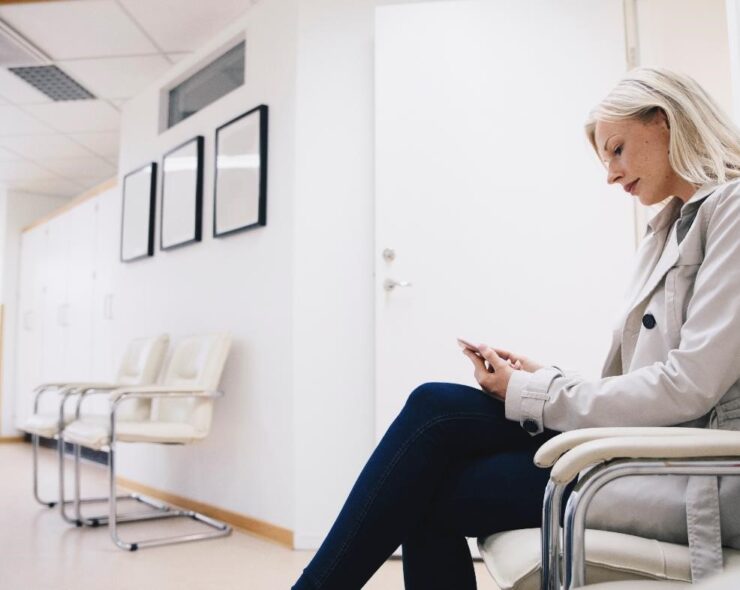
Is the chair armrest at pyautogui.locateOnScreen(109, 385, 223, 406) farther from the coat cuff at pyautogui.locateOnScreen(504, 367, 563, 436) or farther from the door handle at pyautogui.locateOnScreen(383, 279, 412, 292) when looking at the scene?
the coat cuff at pyautogui.locateOnScreen(504, 367, 563, 436)

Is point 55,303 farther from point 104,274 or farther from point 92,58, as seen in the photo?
point 92,58

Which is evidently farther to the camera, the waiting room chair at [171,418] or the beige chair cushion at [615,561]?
the waiting room chair at [171,418]

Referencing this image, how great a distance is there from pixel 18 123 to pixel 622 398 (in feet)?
16.0

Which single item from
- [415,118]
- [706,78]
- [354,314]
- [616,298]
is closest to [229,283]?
[354,314]

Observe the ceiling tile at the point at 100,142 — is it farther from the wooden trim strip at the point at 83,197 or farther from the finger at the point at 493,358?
the finger at the point at 493,358

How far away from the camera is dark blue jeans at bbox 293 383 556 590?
1024 millimetres

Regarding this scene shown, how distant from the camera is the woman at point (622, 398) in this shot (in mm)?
918

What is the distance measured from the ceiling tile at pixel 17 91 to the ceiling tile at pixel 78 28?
48cm

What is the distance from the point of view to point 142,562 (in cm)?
236

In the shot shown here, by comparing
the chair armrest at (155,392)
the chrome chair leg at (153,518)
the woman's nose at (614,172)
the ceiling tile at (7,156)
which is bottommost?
the chrome chair leg at (153,518)

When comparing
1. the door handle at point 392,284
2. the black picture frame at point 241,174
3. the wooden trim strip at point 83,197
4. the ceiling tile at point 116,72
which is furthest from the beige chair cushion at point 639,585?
the wooden trim strip at point 83,197

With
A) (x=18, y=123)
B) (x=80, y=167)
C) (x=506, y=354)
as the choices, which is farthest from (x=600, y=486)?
(x=80, y=167)

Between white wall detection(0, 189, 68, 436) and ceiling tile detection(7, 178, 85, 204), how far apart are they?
16cm

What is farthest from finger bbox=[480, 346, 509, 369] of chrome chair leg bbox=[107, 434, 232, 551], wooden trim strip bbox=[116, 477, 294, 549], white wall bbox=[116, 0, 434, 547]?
chrome chair leg bbox=[107, 434, 232, 551]
